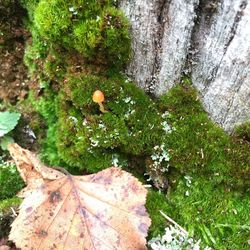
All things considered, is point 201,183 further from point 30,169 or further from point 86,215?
point 30,169

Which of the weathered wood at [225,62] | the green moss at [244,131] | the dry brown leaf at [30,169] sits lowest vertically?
the dry brown leaf at [30,169]

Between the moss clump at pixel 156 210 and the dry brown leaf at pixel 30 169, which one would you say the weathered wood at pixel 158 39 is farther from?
the dry brown leaf at pixel 30 169

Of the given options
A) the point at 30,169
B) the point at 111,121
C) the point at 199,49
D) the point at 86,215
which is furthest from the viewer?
the point at 30,169

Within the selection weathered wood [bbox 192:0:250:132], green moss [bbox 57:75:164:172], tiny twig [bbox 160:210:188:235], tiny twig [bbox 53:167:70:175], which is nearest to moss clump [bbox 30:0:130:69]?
green moss [bbox 57:75:164:172]

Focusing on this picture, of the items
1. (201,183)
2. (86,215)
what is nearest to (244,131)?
(201,183)

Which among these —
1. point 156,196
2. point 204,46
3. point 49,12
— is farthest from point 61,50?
point 156,196

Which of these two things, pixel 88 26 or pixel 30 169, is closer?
pixel 88 26

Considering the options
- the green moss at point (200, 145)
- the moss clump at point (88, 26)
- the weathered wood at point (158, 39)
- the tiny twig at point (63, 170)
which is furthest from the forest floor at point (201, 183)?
the moss clump at point (88, 26)
